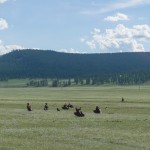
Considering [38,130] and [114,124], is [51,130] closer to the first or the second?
[38,130]

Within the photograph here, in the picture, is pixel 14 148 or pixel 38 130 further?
pixel 38 130

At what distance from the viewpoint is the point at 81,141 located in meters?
30.6

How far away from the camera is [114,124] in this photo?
4319 centimetres

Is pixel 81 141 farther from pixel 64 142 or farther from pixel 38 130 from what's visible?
pixel 38 130

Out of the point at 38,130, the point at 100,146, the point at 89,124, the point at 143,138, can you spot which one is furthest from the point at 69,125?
the point at 100,146

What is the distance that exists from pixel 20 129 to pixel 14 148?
10.8m

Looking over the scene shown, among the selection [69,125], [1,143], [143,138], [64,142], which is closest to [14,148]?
[1,143]

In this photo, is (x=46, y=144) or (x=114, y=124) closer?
(x=46, y=144)

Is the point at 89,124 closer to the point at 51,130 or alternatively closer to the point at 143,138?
the point at 51,130

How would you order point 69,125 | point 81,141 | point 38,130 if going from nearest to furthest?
point 81,141
point 38,130
point 69,125

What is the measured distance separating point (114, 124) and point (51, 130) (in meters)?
8.66

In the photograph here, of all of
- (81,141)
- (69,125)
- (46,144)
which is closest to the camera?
(46,144)

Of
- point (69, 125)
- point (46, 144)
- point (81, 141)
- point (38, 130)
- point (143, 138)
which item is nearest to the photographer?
point (46, 144)

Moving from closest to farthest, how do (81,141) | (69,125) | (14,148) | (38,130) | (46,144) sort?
(14,148) < (46,144) < (81,141) < (38,130) < (69,125)
